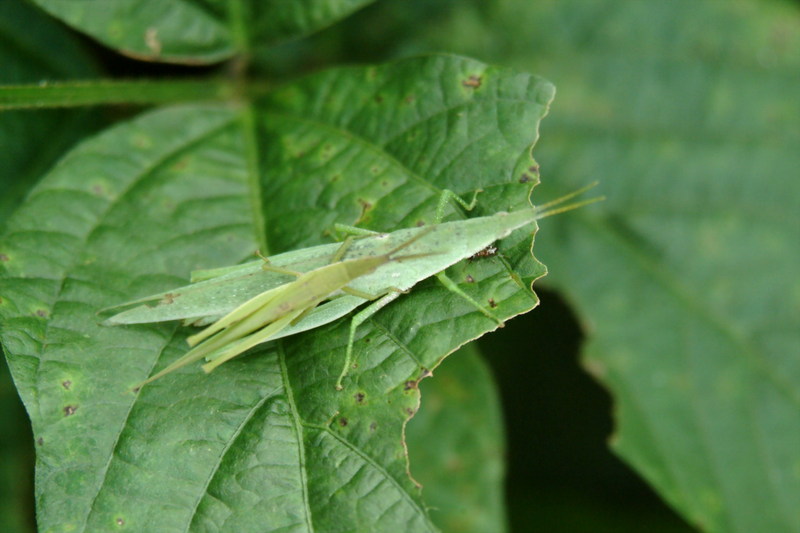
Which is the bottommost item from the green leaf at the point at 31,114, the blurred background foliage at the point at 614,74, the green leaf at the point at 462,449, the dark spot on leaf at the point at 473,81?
the green leaf at the point at 462,449

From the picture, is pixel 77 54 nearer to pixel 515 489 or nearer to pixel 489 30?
pixel 489 30

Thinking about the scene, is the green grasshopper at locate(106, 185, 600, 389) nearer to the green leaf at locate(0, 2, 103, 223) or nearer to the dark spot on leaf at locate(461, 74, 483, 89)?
the dark spot on leaf at locate(461, 74, 483, 89)

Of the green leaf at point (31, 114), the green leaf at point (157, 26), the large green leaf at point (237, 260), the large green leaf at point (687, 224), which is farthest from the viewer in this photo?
the large green leaf at point (687, 224)

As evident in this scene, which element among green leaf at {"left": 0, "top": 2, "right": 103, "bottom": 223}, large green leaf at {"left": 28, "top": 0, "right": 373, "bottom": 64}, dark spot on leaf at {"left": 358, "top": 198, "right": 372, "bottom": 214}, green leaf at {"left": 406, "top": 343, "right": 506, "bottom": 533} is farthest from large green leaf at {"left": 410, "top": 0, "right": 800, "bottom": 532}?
green leaf at {"left": 0, "top": 2, "right": 103, "bottom": 223}

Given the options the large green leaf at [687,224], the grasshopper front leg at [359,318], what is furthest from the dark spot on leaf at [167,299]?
the large green leaf at [687,224]

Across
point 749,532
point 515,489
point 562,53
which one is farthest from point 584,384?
point 562,53

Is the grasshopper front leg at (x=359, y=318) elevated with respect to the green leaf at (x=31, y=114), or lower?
lower

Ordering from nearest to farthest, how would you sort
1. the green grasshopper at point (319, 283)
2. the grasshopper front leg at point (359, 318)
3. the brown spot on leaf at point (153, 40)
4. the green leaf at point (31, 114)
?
1. the grasshopper front leg at point (359, 318)
2. the green grasshopper at point (319, 283)
3. the brown spot on leaf at point (153, 40)
4. the green leaf at point (31, 114)

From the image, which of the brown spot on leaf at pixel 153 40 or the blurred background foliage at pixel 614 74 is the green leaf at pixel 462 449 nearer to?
the blurred background foliage at pixel 614 74
